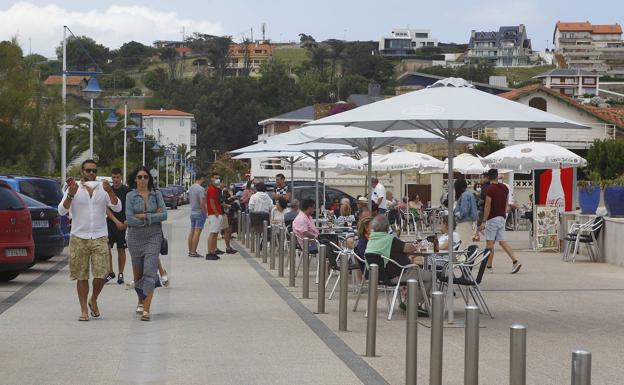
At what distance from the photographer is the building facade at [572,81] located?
519 feet

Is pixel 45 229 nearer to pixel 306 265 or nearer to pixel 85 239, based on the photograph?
pixel 306 265

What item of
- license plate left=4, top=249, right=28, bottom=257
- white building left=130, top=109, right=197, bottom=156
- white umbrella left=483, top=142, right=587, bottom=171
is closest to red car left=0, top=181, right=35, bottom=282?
license plate left=4, top=249, right=28, bottom=257

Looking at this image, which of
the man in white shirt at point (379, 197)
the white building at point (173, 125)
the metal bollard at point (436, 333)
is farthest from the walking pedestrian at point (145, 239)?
the white building at point (173, 125)

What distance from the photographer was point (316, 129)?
789 inches

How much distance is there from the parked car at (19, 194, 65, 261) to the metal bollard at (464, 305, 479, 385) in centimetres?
1483

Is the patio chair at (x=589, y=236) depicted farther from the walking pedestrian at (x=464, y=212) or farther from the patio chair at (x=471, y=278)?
the patio chair at (x=471, y=278)

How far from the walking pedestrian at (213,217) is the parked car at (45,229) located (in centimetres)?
376

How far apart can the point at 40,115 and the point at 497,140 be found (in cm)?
2491

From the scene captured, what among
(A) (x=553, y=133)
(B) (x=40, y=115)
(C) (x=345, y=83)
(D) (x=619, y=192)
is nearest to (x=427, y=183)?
(A) (x=553, y=133)

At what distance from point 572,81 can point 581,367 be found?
16294 centimetres

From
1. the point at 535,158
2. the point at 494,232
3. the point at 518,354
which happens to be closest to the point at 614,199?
the point at 494,232

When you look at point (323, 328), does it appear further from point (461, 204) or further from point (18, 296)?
point (461, 204)

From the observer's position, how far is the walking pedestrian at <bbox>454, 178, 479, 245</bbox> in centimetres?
1953

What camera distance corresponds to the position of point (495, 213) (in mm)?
20938
